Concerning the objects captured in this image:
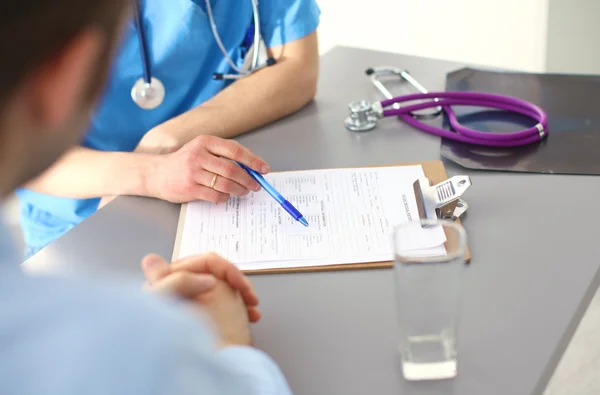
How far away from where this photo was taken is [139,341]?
1.49ft

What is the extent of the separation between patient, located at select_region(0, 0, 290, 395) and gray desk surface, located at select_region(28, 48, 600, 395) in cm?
20

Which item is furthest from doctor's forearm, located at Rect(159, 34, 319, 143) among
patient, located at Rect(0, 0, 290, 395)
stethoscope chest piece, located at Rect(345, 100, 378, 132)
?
patient, located at Rect(0, 0, 290, 395)

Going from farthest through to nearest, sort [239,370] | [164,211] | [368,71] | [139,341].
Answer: [368,71]
[164,211]
[239,370]
[139,341]

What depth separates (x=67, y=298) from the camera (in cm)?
46

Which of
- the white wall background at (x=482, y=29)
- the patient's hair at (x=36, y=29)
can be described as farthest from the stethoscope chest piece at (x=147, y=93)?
the white wall background at (x=482, y=29)

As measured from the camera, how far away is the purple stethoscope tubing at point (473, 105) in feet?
3.52

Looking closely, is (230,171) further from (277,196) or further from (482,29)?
(482,29)

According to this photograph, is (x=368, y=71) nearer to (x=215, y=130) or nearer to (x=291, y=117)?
(x=291, y=117)

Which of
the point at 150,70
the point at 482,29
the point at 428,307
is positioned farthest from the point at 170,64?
the point at 482,29

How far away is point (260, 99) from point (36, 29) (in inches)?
34.5

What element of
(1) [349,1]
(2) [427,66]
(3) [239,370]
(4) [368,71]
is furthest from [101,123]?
(1) [349,1]

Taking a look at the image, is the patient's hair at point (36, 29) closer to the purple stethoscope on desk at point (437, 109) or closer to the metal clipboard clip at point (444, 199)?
the metal clipboard clip at point (444, 199)

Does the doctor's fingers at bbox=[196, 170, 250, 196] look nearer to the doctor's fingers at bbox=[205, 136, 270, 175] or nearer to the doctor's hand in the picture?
the doctor's fingers at bbox=[205, 136, 270, 175]

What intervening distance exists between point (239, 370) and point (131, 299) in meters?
0.14
